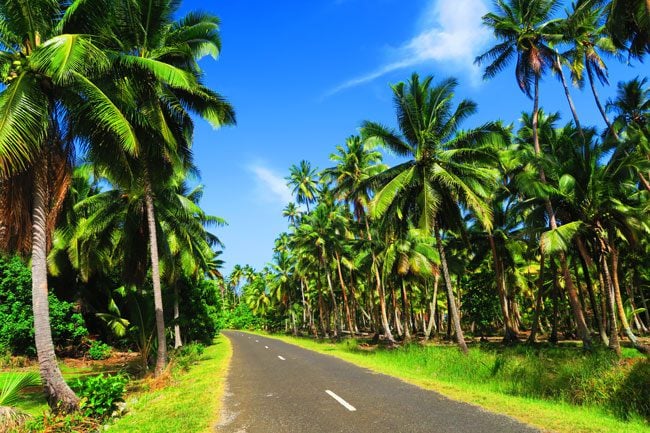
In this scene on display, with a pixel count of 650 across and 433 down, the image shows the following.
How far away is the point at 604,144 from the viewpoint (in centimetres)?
1916

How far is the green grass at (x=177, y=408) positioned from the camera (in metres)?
7.97

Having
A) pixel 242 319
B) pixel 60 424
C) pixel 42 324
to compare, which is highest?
pixel 242 319

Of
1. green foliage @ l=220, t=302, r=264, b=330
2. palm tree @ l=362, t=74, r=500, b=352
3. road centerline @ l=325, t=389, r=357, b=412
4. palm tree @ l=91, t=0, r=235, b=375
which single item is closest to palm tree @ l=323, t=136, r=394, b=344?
palm tree @ l=362, t=74, r=500, b=352

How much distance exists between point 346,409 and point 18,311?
21164 millimetres

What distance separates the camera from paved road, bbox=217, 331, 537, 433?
704 centimetres

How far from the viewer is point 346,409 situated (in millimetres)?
8445

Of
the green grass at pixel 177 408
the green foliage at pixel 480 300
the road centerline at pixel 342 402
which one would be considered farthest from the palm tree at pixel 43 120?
the green foliage at pixel 480 300

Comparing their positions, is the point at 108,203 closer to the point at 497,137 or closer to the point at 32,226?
the point at 32,226

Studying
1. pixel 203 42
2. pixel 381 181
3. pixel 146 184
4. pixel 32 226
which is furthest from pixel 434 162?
pixel 32 226

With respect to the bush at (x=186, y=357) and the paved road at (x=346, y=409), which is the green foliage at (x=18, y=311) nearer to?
the bush at (x=186, y=357)

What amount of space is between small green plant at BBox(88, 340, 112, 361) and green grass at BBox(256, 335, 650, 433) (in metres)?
19.0

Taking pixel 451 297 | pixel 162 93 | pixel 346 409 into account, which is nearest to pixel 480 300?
pixel 451 297

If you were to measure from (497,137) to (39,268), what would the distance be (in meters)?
17.7

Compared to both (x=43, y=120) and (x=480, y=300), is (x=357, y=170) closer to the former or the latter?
(x=480, y=300)
